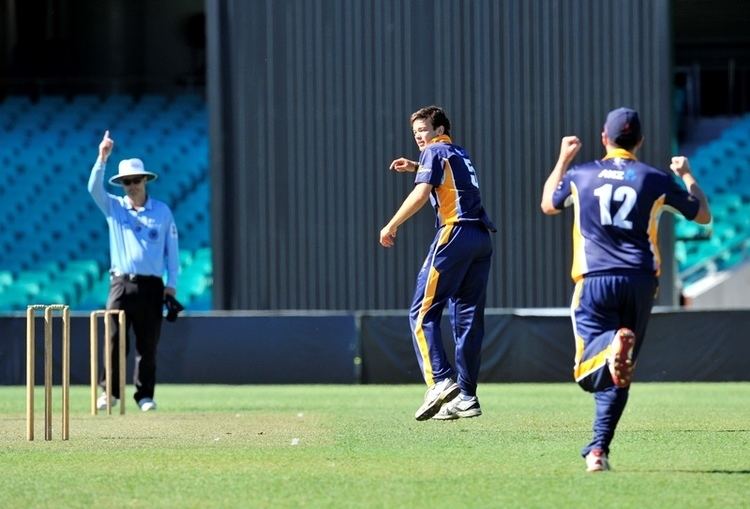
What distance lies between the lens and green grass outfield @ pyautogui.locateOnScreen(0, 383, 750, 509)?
6.11m

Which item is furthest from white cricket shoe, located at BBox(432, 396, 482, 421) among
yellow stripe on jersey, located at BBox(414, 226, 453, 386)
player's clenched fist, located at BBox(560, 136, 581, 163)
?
player's clenched fist, located at BBox(560, 136, 581, 163)

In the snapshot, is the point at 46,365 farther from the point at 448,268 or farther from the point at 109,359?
the point at 448,268

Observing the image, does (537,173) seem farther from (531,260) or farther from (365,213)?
(365,213)

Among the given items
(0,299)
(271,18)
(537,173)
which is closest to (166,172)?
(0,299)

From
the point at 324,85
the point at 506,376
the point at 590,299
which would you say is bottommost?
the point at 506,376

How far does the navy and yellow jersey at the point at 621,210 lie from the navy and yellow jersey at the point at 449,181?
8.06 ft

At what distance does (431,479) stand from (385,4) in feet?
43.2

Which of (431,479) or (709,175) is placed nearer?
(431,479)

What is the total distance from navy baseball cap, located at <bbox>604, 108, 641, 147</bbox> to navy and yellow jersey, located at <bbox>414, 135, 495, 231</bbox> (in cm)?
249

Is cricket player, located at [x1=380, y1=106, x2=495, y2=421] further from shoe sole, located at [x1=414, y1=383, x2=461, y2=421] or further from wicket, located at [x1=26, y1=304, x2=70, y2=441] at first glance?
wicket, located at [x1=26, y1=304, x2=70, y2=441]

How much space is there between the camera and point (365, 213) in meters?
19.2

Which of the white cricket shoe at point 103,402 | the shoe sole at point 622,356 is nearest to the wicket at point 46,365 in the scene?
the white cricket shoe at point 103,402

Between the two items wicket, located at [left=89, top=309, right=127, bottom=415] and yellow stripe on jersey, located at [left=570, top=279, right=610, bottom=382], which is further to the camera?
wicket, located at [left=89, top=309, right=127, bottom=415]

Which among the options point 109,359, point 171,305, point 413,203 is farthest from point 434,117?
point 171,305
